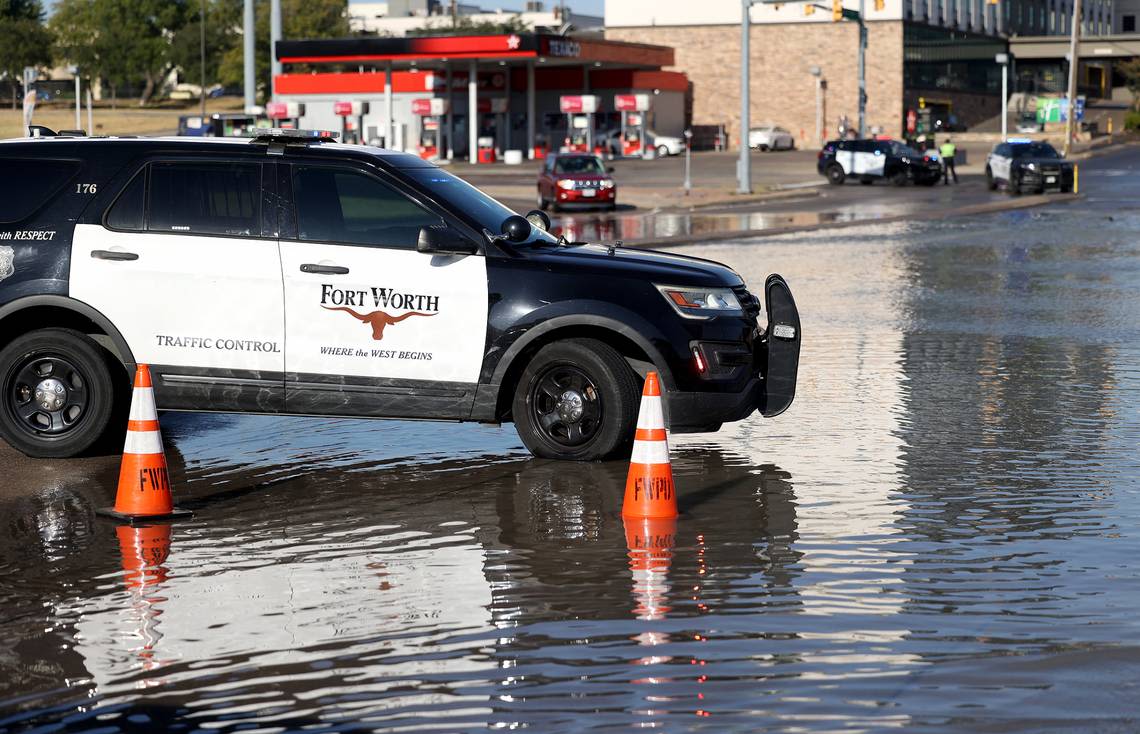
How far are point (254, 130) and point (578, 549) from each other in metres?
3.59

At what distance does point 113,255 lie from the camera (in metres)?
9.68

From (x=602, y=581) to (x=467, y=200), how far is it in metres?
3.66

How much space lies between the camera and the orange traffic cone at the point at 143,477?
26.8 ft

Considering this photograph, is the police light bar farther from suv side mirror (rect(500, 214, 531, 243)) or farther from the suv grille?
the suv grille

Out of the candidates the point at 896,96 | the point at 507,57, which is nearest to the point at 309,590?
the point at 507,57

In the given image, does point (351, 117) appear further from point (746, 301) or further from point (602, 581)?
point (602, 581)

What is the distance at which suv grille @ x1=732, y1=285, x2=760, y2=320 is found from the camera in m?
9.85

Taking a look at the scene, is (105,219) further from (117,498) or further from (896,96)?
(896,96)

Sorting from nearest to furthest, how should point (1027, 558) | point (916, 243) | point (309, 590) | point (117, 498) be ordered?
point (309, 590) → point (1027, 558) → point (117, 498) → point (916, 243)

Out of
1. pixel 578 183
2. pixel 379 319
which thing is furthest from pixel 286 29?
pixel 379 319

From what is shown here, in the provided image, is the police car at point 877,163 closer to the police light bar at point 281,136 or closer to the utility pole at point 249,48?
the utility pole at point 249,48

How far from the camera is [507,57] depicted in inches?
3177

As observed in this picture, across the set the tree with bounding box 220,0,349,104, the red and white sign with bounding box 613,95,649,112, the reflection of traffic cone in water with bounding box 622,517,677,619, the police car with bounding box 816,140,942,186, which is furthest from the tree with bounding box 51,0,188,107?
the reflection of traffic cone in water with bounding box 622,517,677,619

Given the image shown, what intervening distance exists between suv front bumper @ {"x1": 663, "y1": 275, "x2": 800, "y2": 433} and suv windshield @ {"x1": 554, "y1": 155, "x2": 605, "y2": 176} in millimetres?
35330
